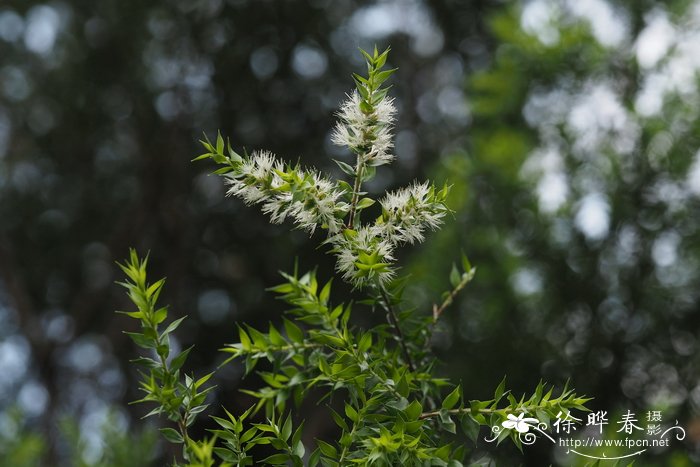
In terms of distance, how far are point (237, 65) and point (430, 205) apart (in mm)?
5609

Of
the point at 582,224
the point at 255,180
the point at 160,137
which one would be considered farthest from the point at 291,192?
the point at 160,137

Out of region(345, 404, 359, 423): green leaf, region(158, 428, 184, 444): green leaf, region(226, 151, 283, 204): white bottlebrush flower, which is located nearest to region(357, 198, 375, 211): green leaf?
region(226, 151, 283, 204): white bottlebrush flower

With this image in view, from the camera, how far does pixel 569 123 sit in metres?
3.65

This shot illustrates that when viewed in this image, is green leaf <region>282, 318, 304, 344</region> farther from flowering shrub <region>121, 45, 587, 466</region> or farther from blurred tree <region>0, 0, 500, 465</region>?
blurred tree <region>0, 0, 500, 465</region>

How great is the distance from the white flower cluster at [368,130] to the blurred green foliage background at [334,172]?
78.6 inches

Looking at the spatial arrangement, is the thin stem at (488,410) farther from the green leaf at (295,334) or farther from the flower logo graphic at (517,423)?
the green leaf at (295,334)

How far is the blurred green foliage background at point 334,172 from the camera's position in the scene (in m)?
3.45

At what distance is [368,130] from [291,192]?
0.16 m

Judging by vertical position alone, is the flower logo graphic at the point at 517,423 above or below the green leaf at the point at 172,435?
above

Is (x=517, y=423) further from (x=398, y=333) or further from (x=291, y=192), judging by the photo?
(x=291, y=192)

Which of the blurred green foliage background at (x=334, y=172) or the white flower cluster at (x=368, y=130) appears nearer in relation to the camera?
the white flower cluster at (x=368, y=130)

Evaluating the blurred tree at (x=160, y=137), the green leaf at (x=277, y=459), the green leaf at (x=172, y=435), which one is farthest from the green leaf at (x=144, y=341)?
the blurred tree at (x=160, y=137)

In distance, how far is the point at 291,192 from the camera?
4.45ft

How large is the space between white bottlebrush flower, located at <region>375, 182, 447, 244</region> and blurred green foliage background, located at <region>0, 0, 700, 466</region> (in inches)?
75.1
